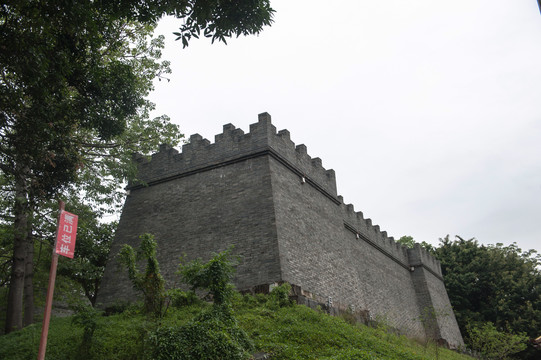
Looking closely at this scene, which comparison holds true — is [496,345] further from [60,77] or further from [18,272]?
[60,77]

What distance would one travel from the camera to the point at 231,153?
1423 cm

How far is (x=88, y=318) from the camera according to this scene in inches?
332

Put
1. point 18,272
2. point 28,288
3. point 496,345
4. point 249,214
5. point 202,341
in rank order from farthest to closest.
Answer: point 496,345
point 249,214
point 28,288
point 18,272
point 202,341

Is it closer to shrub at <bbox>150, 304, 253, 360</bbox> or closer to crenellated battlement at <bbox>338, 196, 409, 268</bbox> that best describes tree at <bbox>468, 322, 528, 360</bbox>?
crenellated battlement at <bbox>338, 196, 409, 268</bbox>

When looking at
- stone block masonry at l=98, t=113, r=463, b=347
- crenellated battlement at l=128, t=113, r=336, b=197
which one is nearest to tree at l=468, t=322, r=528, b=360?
stone block masonry at l=98, t=113, r=463, b=347

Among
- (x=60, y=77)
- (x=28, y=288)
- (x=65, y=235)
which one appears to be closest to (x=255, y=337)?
(x=65, y=235)

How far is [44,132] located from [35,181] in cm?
190

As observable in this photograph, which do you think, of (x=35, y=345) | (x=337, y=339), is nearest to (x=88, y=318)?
(x=35, y=345)

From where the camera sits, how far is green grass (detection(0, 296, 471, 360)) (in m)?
8.38

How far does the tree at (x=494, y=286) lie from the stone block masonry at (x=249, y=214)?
11086 mm

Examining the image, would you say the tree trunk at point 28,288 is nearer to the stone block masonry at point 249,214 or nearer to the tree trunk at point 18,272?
the tree trunk at point 18,272

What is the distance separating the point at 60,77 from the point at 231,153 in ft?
21.3

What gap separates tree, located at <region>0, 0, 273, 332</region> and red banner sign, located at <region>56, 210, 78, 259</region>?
7.76ft

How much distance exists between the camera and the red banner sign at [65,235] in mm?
7035
